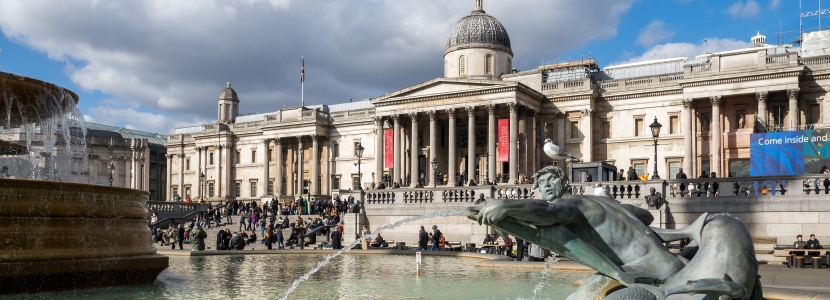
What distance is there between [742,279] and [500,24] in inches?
2202

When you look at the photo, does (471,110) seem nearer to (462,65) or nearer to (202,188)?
(462,65)

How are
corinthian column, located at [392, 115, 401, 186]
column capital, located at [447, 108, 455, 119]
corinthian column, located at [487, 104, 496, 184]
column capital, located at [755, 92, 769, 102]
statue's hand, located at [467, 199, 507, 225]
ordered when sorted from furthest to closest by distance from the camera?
corinthian column, located at [392, 115, 401, 186] < column capital, located at [447, 108, 455, 119] < corinthian column, located at [487, 104, 496, 184] < column capital, located at [755, 92, 769, 102] < statue's hand, located at [467, 199, 507, 225]

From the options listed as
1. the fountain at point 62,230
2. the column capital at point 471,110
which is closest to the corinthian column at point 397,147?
the column capital at point 471,110

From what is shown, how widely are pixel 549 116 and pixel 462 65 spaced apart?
326 inches

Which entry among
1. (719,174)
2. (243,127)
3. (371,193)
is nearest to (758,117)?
(719,174)

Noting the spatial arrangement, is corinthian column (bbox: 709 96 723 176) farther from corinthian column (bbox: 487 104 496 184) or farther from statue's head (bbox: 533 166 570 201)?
statue's head (bbox: 533 166 570 201)

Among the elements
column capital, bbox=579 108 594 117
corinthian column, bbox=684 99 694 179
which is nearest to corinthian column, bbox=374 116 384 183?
column capital, bbox=579 108 594 117

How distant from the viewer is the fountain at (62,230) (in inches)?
447

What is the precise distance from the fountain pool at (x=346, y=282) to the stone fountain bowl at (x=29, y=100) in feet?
13.2

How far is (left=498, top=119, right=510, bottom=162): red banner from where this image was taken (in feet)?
170

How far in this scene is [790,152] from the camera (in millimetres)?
33688

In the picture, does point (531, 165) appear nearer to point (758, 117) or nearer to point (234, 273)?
point (758, 117)

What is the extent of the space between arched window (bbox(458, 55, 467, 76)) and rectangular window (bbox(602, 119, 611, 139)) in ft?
37.4

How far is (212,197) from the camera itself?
7525 centimetres
